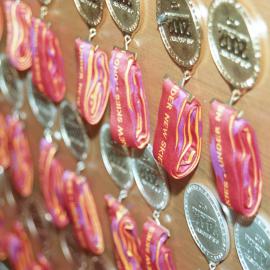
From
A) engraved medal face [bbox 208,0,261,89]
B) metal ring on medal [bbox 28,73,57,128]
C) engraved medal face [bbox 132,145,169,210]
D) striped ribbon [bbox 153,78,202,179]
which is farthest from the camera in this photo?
metal ring on medal [bbox 28,73,57,128]

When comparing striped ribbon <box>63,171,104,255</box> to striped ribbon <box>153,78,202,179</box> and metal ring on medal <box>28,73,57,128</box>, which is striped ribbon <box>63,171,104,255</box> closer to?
metal ring on medal <box>28,73,57,128</box>

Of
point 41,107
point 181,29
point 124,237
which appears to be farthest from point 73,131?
point 181,29

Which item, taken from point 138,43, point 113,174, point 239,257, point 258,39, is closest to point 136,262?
point 113,174

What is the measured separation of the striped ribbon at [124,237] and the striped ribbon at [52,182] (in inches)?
7.2

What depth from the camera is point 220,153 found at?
0.74 meters

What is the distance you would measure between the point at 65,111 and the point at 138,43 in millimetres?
331

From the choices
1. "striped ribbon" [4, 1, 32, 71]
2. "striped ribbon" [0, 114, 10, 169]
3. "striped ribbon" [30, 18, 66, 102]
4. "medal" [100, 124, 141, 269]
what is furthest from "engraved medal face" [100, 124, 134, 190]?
"striped ribbon" [0, 114, 10, 169]

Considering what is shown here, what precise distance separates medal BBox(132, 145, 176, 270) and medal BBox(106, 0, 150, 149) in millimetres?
35

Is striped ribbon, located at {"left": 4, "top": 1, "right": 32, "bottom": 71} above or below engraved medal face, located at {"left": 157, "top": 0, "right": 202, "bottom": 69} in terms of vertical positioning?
below

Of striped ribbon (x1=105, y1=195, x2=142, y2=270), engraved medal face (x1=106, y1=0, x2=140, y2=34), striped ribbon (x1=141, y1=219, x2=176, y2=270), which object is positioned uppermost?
engraved medal face (x1=106, y1=0, x2=140, y2=34)

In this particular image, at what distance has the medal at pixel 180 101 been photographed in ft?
2.46

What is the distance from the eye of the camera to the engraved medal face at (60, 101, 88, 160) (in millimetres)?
1125

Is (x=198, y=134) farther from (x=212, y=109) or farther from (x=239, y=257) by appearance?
(x=239, y=257)

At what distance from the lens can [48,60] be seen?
111cm
